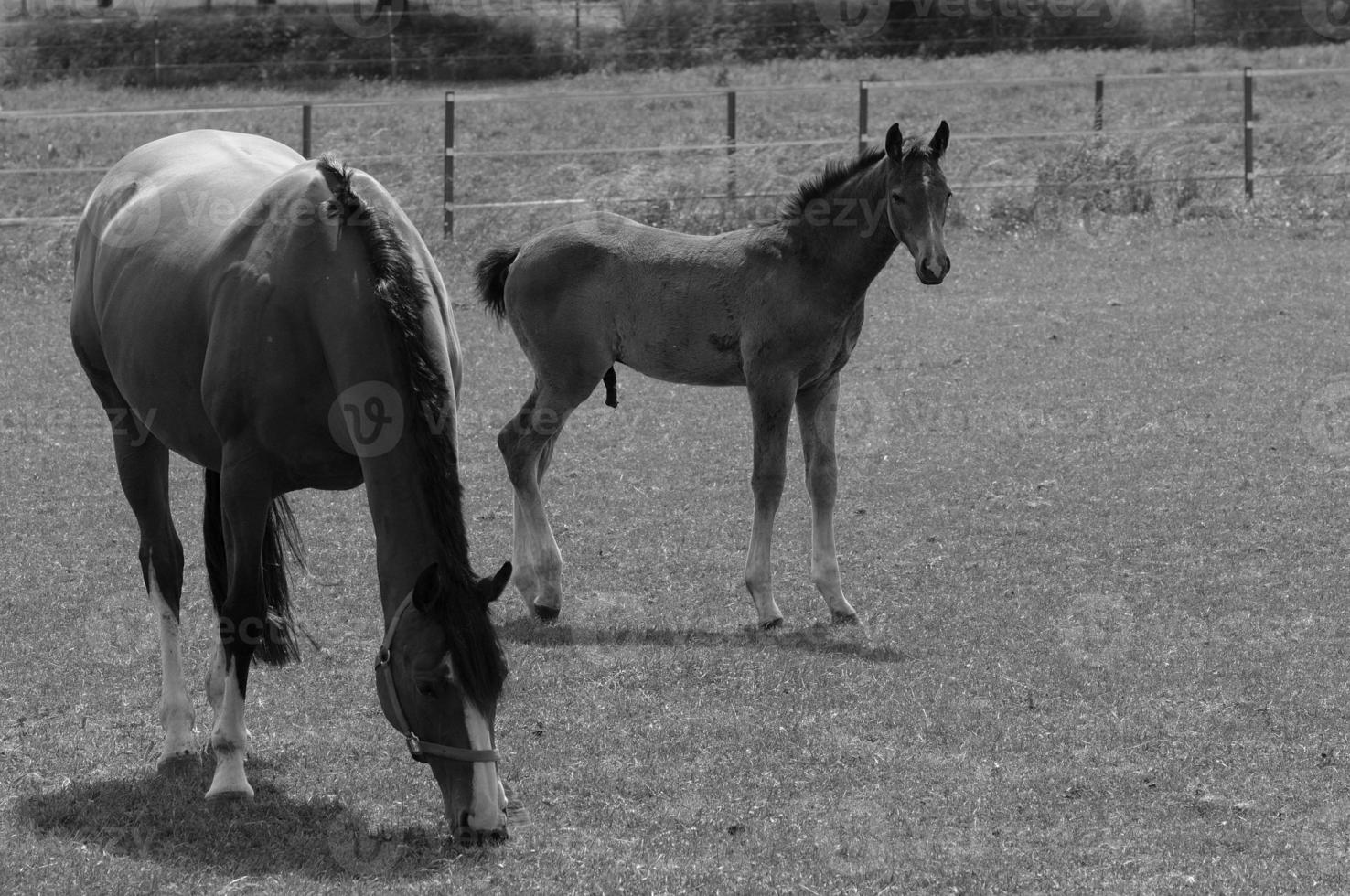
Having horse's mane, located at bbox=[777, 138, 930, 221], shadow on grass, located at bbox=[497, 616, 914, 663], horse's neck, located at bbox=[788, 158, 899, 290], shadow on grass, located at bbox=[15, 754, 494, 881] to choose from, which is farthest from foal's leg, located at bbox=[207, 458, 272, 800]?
horse's mane, located at bbox=[777, 138, 930, 221]

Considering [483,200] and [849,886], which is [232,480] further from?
[483,200]

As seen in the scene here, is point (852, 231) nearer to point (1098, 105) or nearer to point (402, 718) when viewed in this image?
point (402, 718)

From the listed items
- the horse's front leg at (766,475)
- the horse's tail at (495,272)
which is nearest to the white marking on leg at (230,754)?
the horse's front leg at (766,475)

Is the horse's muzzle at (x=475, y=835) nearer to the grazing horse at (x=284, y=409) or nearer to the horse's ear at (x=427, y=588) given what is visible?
the grazing horse at (x=284, y=409)

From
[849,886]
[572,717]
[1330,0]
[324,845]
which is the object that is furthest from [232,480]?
[1330,0]

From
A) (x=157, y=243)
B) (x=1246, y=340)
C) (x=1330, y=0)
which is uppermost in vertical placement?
(x=1330, y=0)

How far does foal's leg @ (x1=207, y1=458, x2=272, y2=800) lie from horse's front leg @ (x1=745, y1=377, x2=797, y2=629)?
2.92m

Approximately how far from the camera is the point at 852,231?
782 centimetres

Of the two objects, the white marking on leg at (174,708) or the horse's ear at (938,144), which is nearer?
the white marking on leg at (174,708)

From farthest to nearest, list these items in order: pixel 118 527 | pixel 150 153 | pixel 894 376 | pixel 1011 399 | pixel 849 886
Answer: pixel 894 376 < pixel 1011 399 < pixel 118 527 < pixel 150 153 < pixel 849 886

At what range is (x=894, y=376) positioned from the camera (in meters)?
13.1

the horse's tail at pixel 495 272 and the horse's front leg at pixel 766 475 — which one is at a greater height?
the horse's tail at pixel 495 272

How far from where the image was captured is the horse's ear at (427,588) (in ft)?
14.9

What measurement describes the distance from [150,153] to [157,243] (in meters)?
1.10
